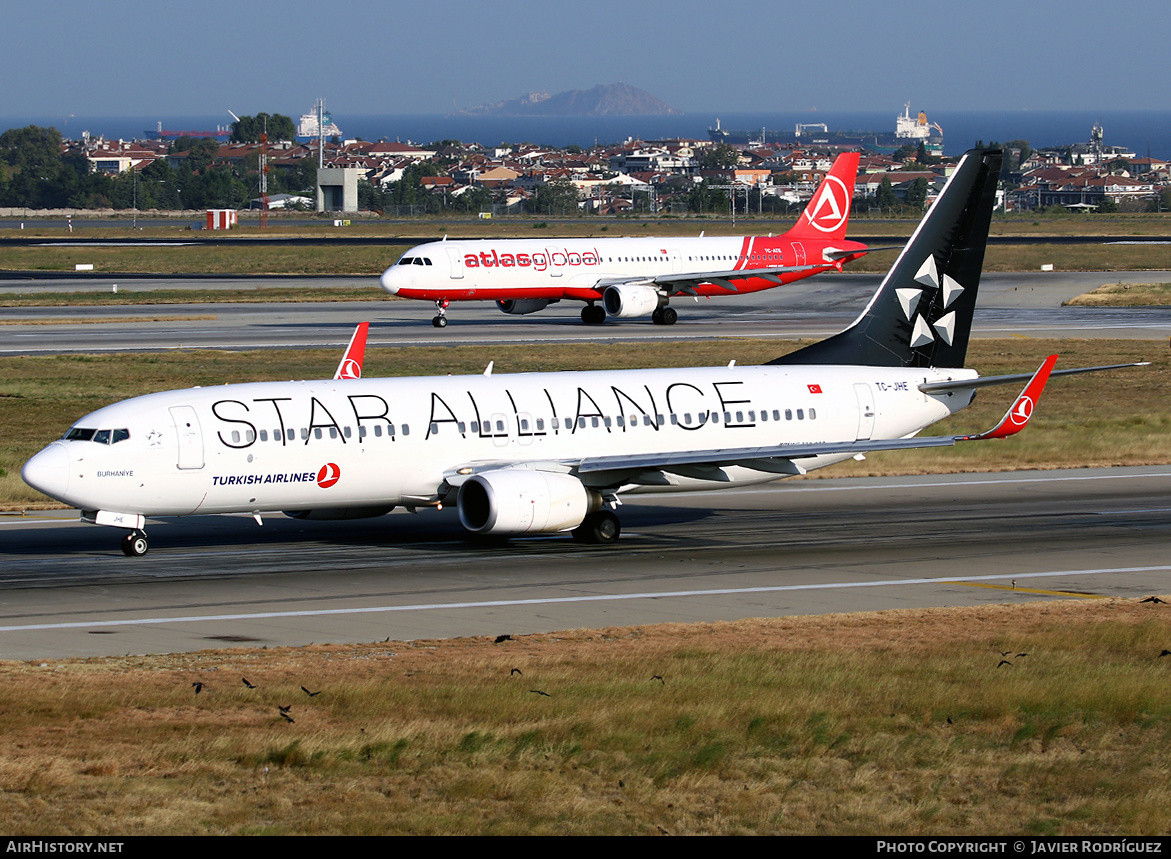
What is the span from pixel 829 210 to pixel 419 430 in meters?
67.2

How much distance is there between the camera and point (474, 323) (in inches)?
3706

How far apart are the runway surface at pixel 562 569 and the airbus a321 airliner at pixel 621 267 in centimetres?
4773

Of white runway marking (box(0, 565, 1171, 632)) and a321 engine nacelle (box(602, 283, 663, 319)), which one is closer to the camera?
white runway marking (box(0, 565, 1171, 632))

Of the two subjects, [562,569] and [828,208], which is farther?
[828,208]

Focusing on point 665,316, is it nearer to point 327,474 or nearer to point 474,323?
point 474,323

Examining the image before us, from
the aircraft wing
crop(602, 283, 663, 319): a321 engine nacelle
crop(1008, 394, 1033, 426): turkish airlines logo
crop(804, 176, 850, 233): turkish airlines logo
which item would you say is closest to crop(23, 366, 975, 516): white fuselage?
crop(1008, 394, 1033, 426): turkish airlines logo

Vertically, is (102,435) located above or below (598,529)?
above

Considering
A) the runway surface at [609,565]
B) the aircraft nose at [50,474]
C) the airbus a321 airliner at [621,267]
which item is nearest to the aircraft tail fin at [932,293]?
the runway surface at [609,565]

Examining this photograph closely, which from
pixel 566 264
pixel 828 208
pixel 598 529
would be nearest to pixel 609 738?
pixel 598 529

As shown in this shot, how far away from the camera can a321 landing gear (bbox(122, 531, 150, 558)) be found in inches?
1335

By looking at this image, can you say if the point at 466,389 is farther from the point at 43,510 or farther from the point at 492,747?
the point at 492,747

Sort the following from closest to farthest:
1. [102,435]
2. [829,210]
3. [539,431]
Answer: [102,435]
[539,431]
[829,210]

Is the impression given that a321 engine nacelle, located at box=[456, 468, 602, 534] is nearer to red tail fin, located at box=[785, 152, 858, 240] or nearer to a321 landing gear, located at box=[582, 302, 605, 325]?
a321 landing gear, located at box=[582, 302, 605, 325]

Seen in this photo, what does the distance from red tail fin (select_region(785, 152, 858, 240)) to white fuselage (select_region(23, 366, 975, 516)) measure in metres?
57.3
